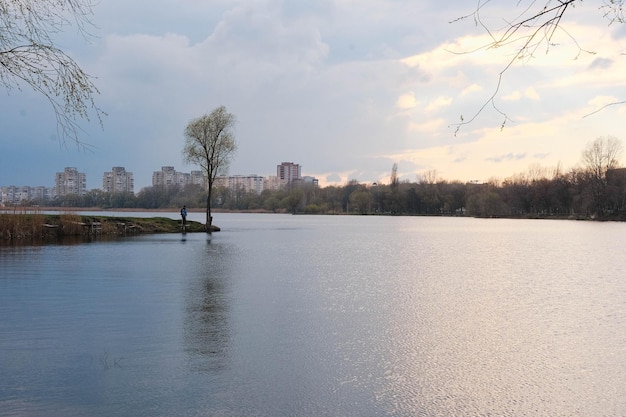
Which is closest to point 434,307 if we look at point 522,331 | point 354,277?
point 522,331

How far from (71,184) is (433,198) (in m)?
99.5

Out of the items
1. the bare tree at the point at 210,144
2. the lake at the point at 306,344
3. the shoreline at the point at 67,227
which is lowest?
the lake at the point at 306,344

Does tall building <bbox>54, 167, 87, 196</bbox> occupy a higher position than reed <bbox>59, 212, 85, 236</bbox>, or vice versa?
tall building <bbox>54, 167, 87, 196</bbox>

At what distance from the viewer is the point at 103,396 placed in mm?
5750

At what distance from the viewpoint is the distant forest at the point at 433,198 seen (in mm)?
95438

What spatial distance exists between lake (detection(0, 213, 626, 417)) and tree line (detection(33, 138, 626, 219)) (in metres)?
89.7

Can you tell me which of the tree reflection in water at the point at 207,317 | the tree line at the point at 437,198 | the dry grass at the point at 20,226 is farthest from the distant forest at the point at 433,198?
the tree reflection in water at the point at 207,317

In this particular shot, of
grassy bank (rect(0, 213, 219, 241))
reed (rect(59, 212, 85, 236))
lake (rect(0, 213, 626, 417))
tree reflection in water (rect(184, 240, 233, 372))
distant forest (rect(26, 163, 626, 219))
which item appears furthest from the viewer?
distant forest (rect(26, 163, 626, 219))

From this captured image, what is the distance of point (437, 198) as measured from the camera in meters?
138

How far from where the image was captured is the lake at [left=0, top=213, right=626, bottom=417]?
5703 mm

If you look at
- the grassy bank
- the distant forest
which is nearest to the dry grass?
the grassy bank

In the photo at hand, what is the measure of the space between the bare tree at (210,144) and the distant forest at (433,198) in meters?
36.1

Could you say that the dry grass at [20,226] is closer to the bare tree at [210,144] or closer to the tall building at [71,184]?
the bare tree at [210,144]

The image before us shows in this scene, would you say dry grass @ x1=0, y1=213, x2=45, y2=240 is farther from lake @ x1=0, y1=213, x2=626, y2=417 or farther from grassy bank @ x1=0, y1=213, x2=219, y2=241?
lake @ x1=0, y1=213, x2=626, y2=417
